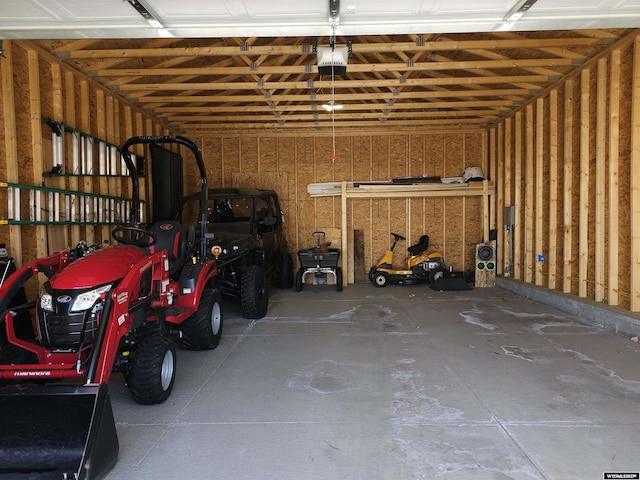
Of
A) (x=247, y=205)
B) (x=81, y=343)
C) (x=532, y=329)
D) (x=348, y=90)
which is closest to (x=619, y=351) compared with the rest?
(x=532, y=329)

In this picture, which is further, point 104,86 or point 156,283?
point 104,86

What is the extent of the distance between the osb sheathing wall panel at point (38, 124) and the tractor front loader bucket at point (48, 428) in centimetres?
304

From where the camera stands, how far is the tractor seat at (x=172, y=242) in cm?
421

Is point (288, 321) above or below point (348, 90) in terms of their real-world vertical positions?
below

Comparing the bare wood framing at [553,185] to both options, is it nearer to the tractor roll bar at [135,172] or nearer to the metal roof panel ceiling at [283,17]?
the metal roof panel ceiling at [283,17]

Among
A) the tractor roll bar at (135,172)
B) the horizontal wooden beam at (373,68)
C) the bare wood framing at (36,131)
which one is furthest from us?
the horizontal wooden beam at (373,68)

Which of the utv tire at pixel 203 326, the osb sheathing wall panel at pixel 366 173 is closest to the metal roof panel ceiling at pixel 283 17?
the utv tire at pixel 203 326

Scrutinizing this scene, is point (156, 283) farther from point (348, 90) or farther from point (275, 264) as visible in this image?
point (348, 90)

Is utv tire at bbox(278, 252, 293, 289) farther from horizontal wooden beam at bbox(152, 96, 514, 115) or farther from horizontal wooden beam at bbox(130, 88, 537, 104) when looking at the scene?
horizontal wooden beam at bbox(130, 88, 537, 104)

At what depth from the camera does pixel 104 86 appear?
22.6ft

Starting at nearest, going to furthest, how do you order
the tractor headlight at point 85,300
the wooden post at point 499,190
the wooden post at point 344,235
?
1. the tractor headlight at point 85,300
2. the wooden post at point 499,190
3. the wooden post at point 344,235

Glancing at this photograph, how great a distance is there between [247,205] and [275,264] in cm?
156

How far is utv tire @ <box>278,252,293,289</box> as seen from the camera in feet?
30.2

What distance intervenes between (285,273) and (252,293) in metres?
3.23
